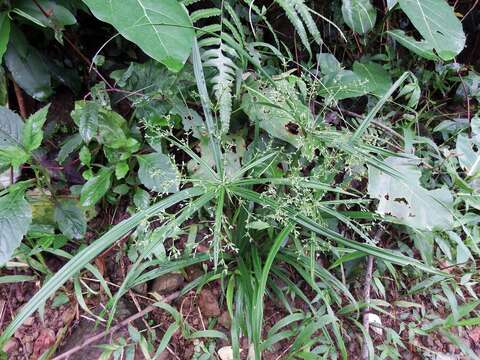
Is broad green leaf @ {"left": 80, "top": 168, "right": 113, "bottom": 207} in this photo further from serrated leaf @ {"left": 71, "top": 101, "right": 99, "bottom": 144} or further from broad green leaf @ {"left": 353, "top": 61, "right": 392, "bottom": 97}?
broad green leaf @ {"left": 353, "top": 61, "right": 392, "bottom": 97}

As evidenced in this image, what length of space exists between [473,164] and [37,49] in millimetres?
1423

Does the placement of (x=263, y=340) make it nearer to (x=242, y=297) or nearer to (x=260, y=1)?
(x=242, y=297)

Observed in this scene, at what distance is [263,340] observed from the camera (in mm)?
1118

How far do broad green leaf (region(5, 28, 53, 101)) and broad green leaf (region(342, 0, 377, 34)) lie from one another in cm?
95

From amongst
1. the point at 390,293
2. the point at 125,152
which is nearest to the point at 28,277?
the point at 125,152

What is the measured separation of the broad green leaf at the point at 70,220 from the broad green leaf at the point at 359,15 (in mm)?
1035

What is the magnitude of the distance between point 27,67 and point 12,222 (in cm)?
46

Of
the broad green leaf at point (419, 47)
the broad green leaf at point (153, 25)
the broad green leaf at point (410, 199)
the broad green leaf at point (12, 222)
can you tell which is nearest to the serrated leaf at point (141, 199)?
the broad green leaf at point (12, 222)

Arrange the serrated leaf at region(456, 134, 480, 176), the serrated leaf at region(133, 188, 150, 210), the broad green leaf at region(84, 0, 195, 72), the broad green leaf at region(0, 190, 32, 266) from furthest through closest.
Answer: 1. the serrated leaf at region(456, 134, 480, 176)
2. the serrated leaf at region(133, 188, 150, 210)
3. the broad green leaf at region(0, 190, 32, 266)
4. the broad green leaf at region(84, 0, 195, 72)

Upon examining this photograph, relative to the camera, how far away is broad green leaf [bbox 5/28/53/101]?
104 centimetres

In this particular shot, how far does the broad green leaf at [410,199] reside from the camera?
978mm

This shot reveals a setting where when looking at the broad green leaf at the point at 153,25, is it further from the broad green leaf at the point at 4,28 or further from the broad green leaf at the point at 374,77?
the broad green leaf at the point at 374,77

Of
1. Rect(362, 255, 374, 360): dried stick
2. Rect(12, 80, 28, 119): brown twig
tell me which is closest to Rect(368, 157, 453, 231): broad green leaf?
Rect(362, 255, 374, 360): dried stick

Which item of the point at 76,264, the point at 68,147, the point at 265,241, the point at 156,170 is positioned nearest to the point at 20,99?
the point at 68,147
